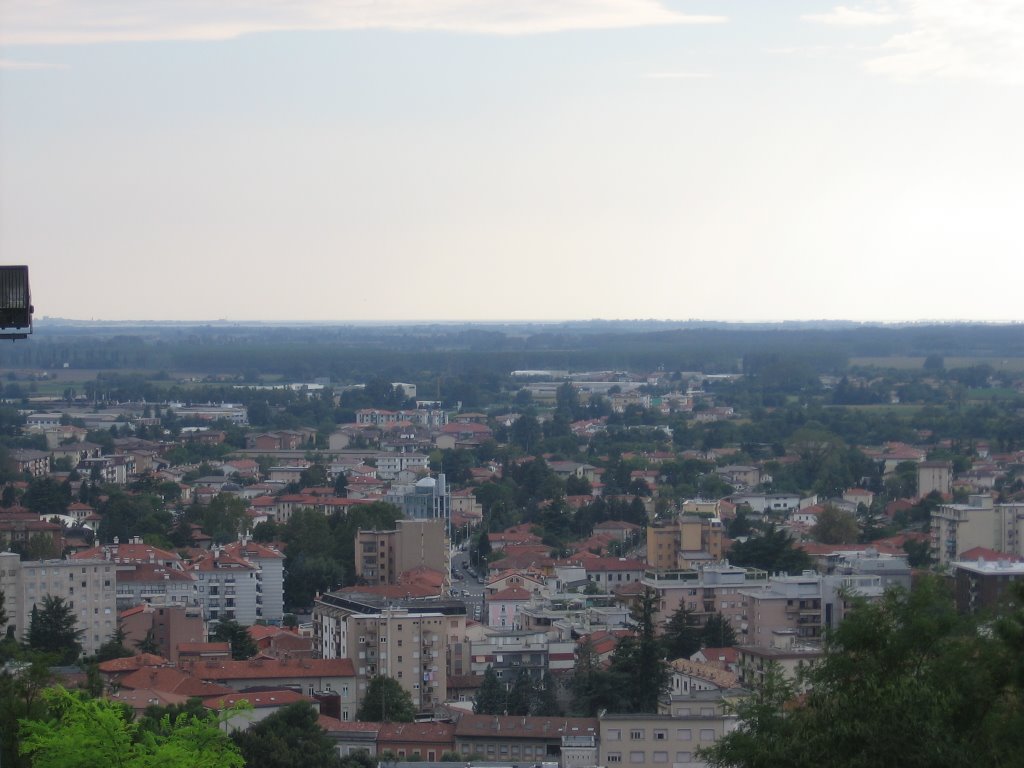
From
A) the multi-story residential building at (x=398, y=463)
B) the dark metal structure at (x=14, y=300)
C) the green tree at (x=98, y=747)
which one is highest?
the dark metal structure at (x=14, y=300)

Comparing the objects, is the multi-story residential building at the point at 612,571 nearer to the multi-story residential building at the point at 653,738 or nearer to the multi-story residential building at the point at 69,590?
the multi-story residential building at the point at 69,590

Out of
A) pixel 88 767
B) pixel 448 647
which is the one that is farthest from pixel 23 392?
pixel 88 767

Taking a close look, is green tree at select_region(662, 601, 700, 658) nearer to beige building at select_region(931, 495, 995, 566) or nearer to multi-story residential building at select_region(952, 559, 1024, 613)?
multi-story residential building at select_region(952, 559, 1024, 613)

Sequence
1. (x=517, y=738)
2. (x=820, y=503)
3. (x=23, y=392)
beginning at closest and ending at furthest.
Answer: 1. (x=517, y=738)
2. (x=820, y=503)
3. (x=23, y=392)

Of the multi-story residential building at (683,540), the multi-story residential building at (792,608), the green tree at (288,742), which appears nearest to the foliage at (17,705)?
the green tree at (288,742)

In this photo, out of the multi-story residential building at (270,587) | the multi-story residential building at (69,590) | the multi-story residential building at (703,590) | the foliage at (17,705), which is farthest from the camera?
the multi-story residential building at (270,587)

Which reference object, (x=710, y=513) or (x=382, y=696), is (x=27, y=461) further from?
(x=382, y=696)

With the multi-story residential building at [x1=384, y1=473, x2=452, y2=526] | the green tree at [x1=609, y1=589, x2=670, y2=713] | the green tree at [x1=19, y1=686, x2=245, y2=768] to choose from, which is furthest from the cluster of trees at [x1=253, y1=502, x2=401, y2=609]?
the green tree at [x1=19, y1=686, x2=245, y2=768]
